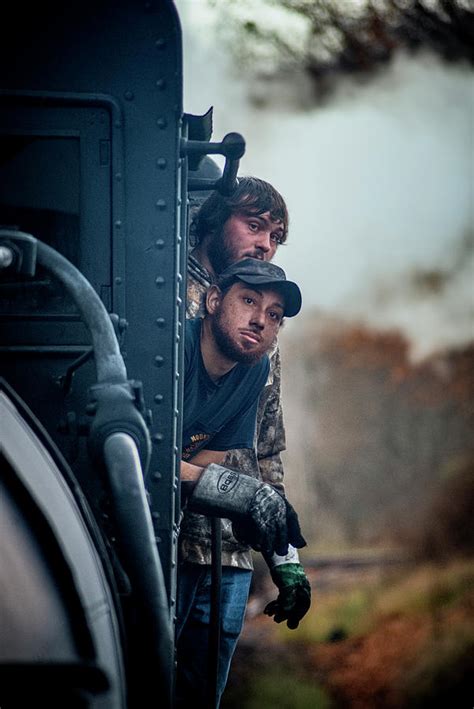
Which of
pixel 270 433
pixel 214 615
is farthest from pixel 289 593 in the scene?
pixel 270 433

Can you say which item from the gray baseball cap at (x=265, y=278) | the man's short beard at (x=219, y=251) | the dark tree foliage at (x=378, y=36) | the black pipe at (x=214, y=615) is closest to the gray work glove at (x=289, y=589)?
the black pipe at (x=214, y=615)

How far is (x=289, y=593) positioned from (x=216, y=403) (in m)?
0.64

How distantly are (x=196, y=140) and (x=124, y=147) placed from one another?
376 millimetres

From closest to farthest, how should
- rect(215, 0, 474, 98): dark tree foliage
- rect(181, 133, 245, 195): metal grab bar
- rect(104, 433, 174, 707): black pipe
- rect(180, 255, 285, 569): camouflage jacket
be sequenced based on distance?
rect(104, 433, 174, 707): black pipe, rect(181, 133, 245, 195): metal grab bar, rect(180, 255, 285, 569): camouflage jacket, rect(215, 0, 474, 98): dark tree foliage

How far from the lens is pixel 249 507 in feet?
8.84

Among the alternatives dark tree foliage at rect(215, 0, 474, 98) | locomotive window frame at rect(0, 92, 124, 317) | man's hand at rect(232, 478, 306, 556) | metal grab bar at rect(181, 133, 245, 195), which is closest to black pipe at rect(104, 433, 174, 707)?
locomotive window frame at rect(0, 92, 124, 317)

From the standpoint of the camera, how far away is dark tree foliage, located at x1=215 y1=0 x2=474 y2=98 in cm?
996

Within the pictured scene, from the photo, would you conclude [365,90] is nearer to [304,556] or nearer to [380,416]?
[380,416]

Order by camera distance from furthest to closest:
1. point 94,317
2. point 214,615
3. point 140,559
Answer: point 214,615, point 94,317, point 140,559

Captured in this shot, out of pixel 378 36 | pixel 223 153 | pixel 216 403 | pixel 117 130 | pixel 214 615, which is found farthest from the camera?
pixel 378 36

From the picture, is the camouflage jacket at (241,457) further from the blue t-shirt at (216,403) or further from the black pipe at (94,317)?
the black pipe at (94,317)

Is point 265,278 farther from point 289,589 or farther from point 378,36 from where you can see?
point 378,36

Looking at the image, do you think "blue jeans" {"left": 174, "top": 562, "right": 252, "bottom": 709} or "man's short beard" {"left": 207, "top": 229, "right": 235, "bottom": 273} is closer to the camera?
"blue jeans" {"left": 174, "top": 562, "right": 252, "bottom": 709}

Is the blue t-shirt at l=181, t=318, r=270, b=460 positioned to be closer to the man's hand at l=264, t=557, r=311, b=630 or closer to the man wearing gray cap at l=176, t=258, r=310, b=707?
the man wearing gray cap at l=176, t=258, r=310, b=707
